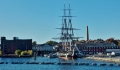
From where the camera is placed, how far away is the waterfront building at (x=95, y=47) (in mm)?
184000

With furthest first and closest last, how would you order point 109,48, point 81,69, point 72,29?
1. point 109,48
2. point 72,29
3. point 81,69

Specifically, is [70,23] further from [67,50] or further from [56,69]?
[56,69]

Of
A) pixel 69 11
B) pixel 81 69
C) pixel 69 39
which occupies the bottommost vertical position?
pixel 81 69

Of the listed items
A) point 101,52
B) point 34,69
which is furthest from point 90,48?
point 34,69

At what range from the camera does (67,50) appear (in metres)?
176

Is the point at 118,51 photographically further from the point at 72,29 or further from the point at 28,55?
the point at 28,55

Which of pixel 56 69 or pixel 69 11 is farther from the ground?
pixel 69 11

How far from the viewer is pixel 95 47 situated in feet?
604

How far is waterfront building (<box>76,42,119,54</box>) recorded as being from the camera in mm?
184000

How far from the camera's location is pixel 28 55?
7766 inches

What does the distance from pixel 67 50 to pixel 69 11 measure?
19.6m

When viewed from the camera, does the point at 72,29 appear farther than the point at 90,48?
No

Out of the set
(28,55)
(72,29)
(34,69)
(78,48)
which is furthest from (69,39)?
(34,69)

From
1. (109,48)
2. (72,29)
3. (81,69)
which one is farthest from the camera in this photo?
(109,48)
